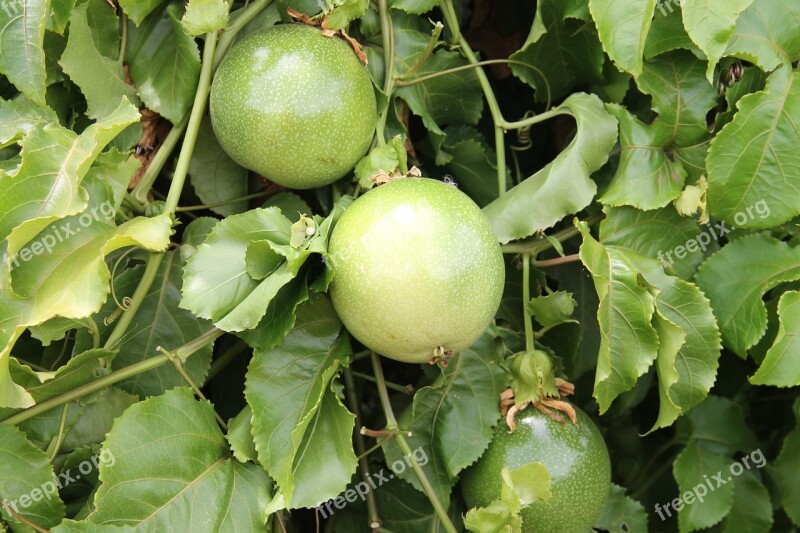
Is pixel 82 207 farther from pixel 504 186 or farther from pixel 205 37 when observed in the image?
pixel 504 186

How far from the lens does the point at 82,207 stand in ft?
3.33

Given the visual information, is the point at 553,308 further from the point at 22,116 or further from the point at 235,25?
the point at 22,116

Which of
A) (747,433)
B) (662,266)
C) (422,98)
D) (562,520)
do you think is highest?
(422,98)

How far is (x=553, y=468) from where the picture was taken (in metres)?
1.24

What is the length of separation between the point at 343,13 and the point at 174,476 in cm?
73

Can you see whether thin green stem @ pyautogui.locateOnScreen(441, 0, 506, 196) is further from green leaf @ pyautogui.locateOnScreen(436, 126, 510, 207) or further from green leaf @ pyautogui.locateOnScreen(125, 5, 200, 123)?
green leaf @ pyautogui.locateOnScreen(125, 5, 200, 123)

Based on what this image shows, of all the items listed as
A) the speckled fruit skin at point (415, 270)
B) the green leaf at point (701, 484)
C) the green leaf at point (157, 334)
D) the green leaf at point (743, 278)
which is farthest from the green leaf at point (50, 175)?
the green leaf at point (701, 484)

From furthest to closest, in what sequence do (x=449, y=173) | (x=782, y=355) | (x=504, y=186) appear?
(x=449, y=173) → (x=504, y=186) → (x=782, y=355)

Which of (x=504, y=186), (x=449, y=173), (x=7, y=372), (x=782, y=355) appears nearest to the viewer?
(x=7, y=372)

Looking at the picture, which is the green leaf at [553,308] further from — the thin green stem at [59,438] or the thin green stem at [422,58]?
the thin green stem at [59,438]

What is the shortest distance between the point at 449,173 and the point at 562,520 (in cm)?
66

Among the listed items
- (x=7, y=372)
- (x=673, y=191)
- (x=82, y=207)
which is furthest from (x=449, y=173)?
(x=7, y=372)

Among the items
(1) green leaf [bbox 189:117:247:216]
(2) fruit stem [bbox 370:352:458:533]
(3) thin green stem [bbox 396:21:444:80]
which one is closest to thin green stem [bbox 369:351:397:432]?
(2) fruit stem [bbox 370:352:458:533]

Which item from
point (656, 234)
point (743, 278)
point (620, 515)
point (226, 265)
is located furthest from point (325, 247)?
point (620, 515)
